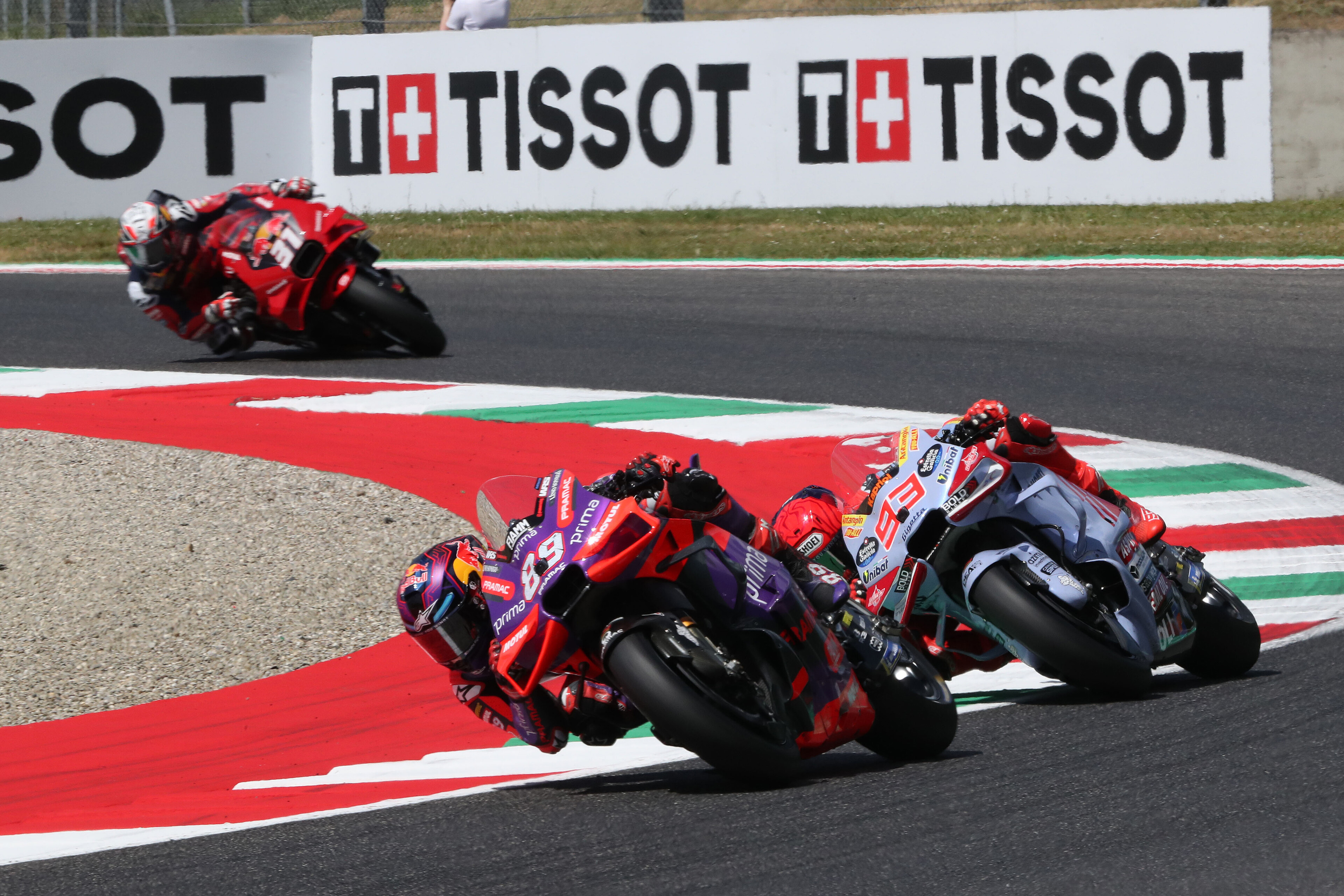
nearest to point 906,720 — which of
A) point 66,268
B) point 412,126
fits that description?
point 66,268

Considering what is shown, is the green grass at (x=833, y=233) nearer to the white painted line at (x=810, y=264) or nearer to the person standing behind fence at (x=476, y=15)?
the white painted line at (x=810, y=264)

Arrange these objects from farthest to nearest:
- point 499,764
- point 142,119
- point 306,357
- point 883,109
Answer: point 142,119 < point 883,109 < point 306,357 < point 499,764

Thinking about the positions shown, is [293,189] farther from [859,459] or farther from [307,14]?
[859,459]

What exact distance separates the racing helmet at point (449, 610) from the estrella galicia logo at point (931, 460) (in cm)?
145

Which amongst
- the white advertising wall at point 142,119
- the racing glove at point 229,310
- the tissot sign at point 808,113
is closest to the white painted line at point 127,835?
the racing glove at point 229,310

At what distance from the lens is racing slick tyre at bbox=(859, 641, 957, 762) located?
4.75 metres

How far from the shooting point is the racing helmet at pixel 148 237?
11141 millimetres

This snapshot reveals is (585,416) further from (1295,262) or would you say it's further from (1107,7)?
(1107,7)

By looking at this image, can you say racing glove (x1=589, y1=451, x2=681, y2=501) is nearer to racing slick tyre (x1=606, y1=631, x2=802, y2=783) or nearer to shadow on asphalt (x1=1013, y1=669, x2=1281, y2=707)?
racing slick tyre (x1=606, y1=631, x2=802, y2=783)

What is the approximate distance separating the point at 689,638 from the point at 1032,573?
1354 mm

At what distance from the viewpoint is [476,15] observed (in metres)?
16.1

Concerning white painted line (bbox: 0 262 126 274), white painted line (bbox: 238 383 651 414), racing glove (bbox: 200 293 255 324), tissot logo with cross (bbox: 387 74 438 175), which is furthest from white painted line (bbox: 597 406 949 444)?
tissot logo with cross (bbox: 387 74 438 175)

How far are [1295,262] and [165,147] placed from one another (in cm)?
951

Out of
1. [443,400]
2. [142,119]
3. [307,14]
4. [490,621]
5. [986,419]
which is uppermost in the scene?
[307,14]
